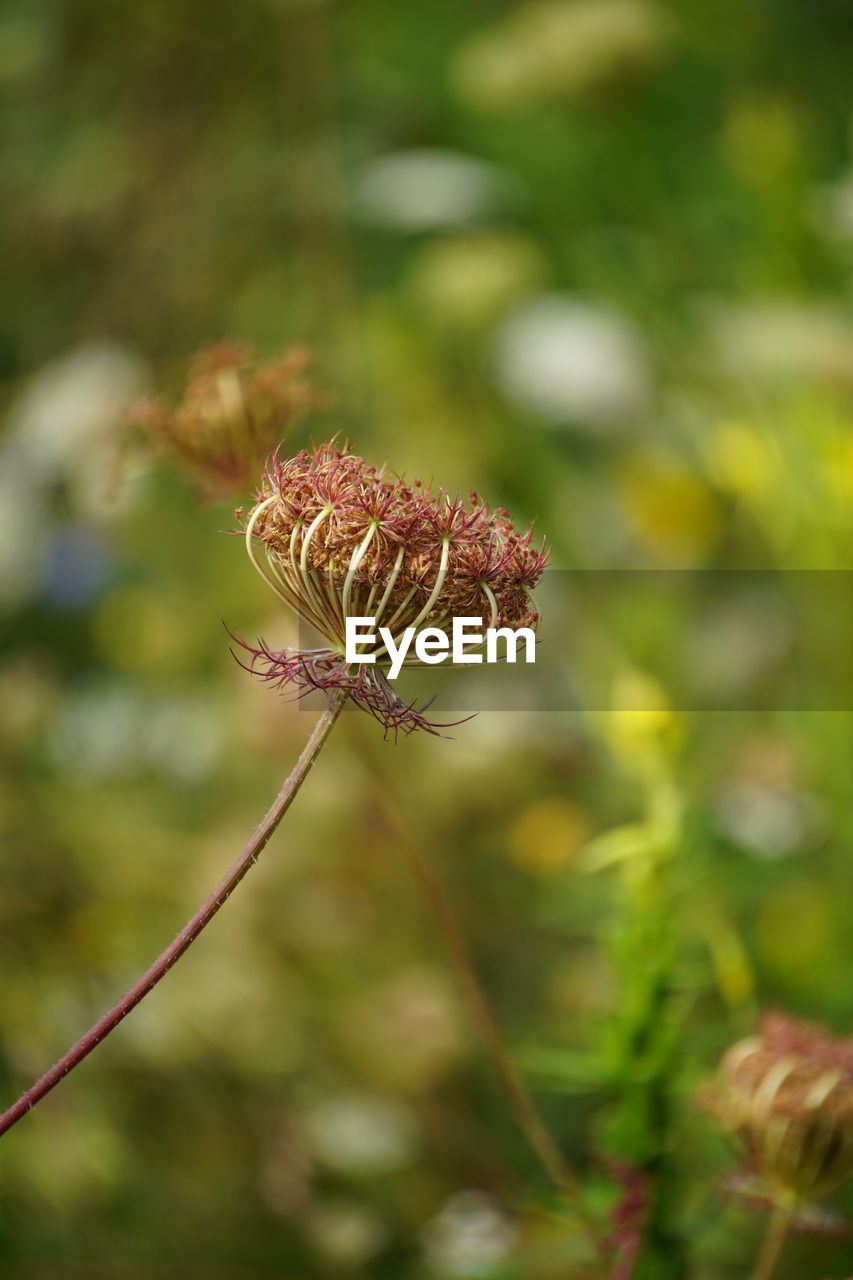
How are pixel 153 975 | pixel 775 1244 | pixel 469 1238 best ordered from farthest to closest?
pixel 469 1238 → pixel 775 1244 → pixel 153 975

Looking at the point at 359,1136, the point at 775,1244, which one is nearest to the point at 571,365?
the point at 359,1136

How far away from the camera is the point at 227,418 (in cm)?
33

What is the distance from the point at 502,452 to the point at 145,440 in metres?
0.60

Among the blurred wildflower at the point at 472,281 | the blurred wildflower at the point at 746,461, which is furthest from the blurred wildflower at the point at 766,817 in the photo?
the blurred wildflower at the point at 472,281

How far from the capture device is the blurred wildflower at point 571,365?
2.75ft

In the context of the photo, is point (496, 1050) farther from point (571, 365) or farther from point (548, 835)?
point (571, 365)

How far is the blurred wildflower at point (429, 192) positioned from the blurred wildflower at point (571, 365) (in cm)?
10

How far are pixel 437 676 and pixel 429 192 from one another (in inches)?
18.8

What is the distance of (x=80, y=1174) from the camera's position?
56 centimetres

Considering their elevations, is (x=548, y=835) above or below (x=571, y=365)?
below

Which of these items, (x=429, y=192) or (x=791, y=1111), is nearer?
(x=791, y=1111)

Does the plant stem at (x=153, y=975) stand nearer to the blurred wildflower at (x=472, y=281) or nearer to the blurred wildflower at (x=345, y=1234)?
the blurred wildflower at (x=345, y=1234)

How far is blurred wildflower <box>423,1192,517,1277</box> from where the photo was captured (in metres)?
0.44

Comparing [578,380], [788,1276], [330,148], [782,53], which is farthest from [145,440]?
[782,53]
